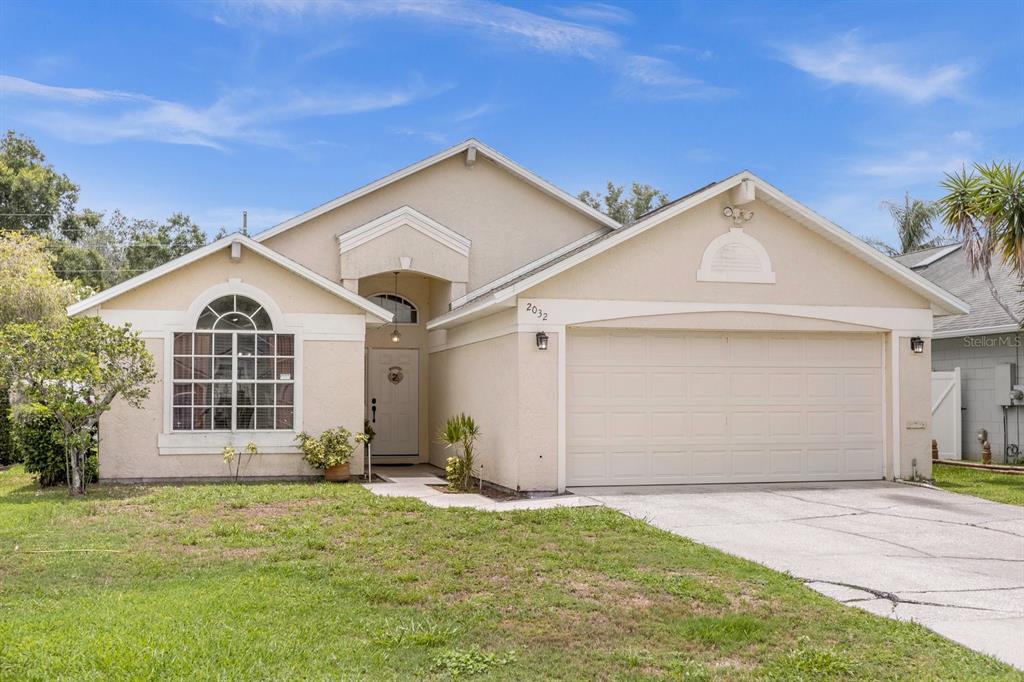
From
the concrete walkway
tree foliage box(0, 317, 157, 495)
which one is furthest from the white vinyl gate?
tree foliage box(0, 317, 157, 495)

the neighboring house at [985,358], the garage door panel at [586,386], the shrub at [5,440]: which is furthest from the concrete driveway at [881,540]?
the shrub at [5,440]

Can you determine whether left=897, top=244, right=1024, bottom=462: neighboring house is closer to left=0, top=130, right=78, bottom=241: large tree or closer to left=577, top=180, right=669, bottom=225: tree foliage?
left=577, top=180, right=669, bottom=225: tree foliage

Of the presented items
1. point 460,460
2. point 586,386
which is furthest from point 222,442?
point 586,386

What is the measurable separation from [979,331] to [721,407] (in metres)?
8.19

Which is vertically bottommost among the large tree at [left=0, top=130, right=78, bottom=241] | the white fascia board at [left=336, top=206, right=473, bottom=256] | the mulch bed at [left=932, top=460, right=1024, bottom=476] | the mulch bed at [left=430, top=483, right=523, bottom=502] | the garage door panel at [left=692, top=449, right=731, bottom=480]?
the mulch bed at [left=430, top=483, right=523, bottom=502]

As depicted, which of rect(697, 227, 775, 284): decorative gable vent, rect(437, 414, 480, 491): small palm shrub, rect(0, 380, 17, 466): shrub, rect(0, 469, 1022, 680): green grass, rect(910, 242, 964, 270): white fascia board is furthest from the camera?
rect(910, 242, 964, 270): white fascia board

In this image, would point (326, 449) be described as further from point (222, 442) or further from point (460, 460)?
point (460, 460)

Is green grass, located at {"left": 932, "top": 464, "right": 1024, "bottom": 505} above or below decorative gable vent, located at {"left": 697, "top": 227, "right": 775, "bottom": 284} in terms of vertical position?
below

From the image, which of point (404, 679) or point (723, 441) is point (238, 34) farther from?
point (404, 679)

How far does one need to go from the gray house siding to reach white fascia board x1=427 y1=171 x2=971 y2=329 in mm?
4937

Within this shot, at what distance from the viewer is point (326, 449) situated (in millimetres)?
14719

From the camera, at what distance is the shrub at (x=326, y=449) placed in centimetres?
1467

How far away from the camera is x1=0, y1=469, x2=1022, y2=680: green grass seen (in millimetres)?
5602

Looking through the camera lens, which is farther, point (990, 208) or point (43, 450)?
point (990, 208)
